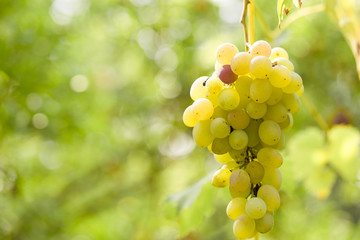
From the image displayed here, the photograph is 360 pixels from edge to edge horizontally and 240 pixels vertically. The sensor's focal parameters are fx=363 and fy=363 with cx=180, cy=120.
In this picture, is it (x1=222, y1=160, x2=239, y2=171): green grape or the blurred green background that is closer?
(x1=222, y1=160, x2=239, y2=171): green grape

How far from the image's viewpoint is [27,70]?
54.6 inches

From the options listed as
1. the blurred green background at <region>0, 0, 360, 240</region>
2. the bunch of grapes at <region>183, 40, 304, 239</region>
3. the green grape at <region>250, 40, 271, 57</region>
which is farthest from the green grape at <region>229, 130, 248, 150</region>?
the blurred green background at <region>0, 0, 360, 240</region>

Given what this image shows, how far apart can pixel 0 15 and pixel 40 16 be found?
0.18 m

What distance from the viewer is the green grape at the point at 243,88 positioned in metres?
0.46

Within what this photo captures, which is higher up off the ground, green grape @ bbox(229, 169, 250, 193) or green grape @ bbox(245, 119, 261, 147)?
green grape @ bbox(245, 119, 261, 147)

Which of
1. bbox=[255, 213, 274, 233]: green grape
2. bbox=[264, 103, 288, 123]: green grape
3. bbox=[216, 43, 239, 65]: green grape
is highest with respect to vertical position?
bbox=[216, 43, 239, 65]: green grape

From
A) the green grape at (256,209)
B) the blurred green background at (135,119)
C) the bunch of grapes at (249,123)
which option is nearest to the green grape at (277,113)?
the bunch of grapes at (249,123)

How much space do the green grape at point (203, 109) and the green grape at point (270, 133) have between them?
0.22 feet

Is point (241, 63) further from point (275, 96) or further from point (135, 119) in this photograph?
point (135, 119)

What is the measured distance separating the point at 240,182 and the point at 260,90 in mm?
113

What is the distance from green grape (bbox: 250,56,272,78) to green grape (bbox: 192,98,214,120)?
0.07 m

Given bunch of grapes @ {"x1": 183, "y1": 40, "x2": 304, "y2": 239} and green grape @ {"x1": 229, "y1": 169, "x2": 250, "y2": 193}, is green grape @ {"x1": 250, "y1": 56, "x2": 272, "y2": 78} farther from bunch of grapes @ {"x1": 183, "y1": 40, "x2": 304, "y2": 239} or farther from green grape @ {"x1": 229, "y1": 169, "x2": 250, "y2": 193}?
green grape @ {"x1": 229, "y1": 169, "x2": 250, "y2": 193}

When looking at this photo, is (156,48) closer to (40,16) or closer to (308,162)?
(40,16)

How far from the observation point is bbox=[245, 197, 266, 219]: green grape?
1.38 feet
